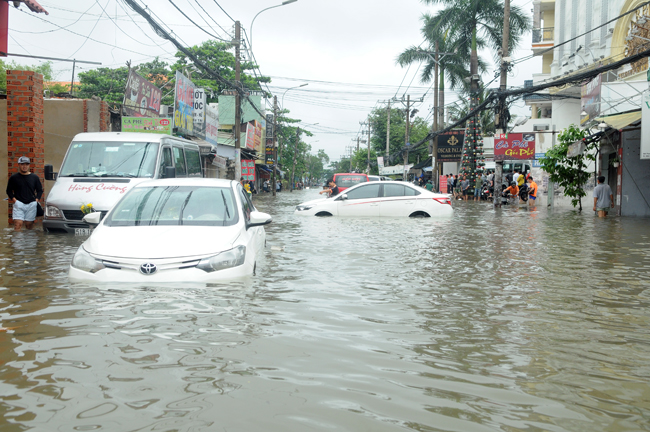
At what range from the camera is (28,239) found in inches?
441

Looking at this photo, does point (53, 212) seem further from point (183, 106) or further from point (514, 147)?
point (514, 147)

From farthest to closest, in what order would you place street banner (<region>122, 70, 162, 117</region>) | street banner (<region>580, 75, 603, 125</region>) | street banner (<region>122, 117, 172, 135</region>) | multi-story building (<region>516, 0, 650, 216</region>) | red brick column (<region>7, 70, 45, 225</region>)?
street banner (<region>122, 70, 162, 117</region>), street banner (<region>122, 117, 172, 135</region>), street banner (<region>580, 75, 603, 125</region>), multi-story building (<region>516, 0, 650, 216</region>), red brick column (<region>7, 70, 45, 225</region>)

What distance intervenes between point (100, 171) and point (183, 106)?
1704 centimetres

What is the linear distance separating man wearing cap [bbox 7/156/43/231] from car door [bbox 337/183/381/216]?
335 inches

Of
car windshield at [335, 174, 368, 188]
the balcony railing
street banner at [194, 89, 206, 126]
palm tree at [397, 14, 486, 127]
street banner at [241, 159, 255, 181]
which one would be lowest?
car windshield at [335, 174, 368, 188]

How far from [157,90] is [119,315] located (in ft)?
85.8

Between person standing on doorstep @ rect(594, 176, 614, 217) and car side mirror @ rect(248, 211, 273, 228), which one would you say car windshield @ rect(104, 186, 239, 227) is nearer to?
car side mirror @ rect(248, 211, 273, 228)

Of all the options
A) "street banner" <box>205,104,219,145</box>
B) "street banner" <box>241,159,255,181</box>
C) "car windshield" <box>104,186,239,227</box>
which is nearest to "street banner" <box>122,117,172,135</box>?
"street banner" <box>205,104,219,145</box>

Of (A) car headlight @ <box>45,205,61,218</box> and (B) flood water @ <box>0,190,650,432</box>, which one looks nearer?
(B) flood water @ <box>0,190,650,432</box>

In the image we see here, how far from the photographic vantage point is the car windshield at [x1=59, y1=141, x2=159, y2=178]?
40.2ft

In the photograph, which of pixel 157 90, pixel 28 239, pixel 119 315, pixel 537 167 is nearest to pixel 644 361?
pixel 119 315

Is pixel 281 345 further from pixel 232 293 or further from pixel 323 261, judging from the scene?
pixel 323 261

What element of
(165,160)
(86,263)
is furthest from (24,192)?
(86,263)

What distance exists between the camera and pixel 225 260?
20.5ft
